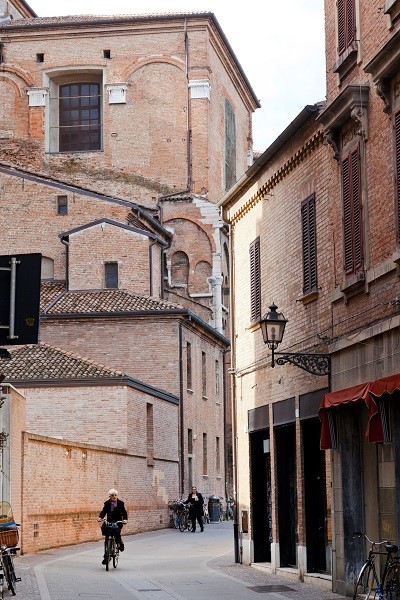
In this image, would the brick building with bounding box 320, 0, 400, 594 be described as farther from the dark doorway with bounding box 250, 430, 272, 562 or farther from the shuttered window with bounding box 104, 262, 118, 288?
the shuttered window with bounding box 104, 262, 118, 288

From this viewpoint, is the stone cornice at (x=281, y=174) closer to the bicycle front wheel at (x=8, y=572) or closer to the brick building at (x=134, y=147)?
the bicycle front wheel at (x=8, y=572)

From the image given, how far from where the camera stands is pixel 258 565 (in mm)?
22922

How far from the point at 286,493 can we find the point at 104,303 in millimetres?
26275

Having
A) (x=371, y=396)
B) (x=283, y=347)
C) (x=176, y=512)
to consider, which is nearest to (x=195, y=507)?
(x=176, y=512)

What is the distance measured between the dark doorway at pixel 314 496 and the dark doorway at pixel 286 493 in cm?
120

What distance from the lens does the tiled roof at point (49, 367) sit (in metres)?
38.2

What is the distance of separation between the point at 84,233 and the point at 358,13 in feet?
114

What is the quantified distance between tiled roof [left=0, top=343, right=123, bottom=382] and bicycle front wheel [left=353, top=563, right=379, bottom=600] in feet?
72.6

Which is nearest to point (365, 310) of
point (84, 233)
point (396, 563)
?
point (396, 563)

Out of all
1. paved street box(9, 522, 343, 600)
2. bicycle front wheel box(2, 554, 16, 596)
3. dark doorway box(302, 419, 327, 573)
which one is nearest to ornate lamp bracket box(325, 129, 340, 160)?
dark doorway box(302, 419, 327, 573)

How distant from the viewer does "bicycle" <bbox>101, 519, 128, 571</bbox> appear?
24.1 metres

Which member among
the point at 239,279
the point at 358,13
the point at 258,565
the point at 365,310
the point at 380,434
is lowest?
the point at 258,565

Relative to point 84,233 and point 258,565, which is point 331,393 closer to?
point 258,565

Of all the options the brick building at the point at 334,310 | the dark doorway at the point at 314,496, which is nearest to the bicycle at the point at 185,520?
the brick building at the point at 334,310
